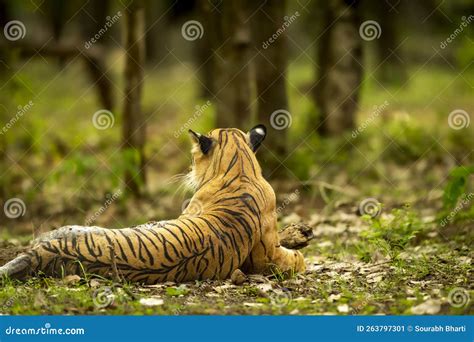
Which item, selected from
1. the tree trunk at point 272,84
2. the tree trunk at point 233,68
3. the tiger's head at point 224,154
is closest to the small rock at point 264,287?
the tiger's head at point 224,154

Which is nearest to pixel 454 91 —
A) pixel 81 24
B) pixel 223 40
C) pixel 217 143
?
pixel 81 24

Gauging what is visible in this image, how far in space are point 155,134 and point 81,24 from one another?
983 cm

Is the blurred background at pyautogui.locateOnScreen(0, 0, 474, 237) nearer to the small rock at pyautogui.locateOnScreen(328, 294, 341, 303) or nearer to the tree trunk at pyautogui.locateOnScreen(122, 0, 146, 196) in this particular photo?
the tree trunk at pyautogui.locateOnScreen(122, 0, 146, 196)

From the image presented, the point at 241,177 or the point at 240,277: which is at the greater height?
the point at 241,177

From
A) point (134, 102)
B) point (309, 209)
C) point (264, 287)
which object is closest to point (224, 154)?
point (264, 287)

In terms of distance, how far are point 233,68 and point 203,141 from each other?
14.6 feet

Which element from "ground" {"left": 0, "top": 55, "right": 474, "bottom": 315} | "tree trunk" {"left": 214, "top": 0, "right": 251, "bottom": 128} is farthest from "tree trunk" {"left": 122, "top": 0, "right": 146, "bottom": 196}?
"tree trunk" {"left": 214, "top": 0, "right": 251, "bottom": 128}

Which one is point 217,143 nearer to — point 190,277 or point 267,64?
point 190,277

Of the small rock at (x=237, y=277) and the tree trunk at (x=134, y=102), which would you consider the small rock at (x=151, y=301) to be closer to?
the small rock at (x=237, y=277)

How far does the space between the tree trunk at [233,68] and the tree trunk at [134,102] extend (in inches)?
47.6

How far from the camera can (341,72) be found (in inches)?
615

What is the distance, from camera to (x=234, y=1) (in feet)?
40.2

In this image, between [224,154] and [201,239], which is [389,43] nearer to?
[224,154]

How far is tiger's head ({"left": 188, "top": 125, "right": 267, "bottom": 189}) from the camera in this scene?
809 cm
